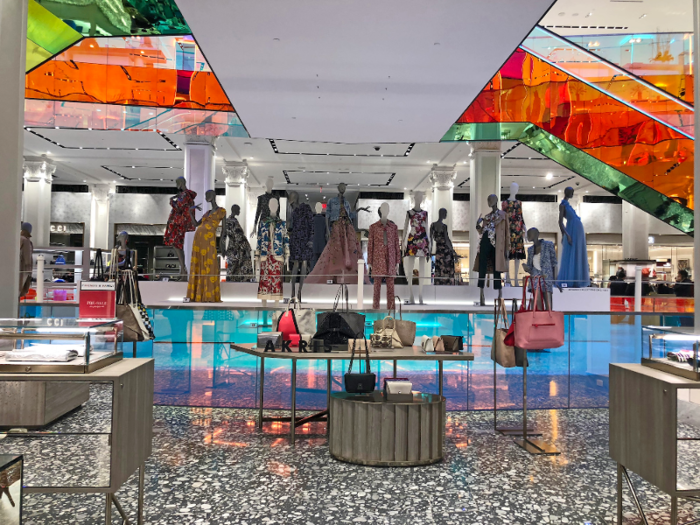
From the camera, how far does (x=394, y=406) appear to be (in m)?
3.77

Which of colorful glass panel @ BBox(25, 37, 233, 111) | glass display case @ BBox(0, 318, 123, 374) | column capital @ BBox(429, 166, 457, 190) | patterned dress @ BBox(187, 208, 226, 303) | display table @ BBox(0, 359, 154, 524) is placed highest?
colorful glass panel @ BBox(25, 37, 233, 111)

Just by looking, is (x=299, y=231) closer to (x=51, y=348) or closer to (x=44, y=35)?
(x=44, y=35)

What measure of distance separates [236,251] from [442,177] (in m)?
8.19

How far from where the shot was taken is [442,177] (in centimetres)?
1619

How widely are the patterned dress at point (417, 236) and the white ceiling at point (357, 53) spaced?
5.30 feet

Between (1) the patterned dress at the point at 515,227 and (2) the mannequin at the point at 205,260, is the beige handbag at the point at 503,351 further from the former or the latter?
(2) the mannequin at the point at 205,260

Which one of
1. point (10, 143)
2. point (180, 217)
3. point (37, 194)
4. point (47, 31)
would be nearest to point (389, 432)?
point (10, 143)

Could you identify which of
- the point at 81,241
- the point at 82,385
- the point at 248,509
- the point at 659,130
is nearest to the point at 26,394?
the point at 82,385

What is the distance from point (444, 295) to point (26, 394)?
9.99 meters

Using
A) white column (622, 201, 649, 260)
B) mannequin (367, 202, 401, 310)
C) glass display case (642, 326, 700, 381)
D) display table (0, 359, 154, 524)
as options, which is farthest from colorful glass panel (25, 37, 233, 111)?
white column (622, 201, 649, 260)

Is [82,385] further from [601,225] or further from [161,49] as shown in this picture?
[601,225]

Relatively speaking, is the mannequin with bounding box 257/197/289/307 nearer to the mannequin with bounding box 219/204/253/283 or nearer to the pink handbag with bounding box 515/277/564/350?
the mannequin with bounding box 219/204/253/283

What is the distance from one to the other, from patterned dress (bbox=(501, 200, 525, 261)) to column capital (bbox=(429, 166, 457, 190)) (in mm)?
6884

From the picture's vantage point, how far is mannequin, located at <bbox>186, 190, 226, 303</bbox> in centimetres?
905
